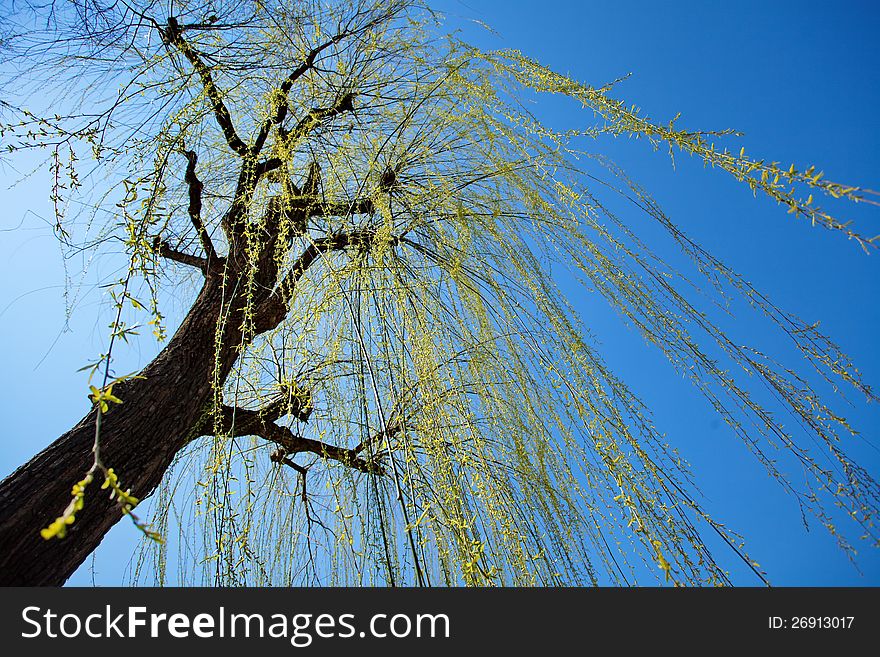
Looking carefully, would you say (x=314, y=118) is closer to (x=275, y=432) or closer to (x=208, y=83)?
(x=208, y=83)

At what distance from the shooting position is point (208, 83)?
1251 mm

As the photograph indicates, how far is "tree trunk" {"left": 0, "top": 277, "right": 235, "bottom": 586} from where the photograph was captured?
958 mm

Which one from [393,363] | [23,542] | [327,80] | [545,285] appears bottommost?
[23,542]

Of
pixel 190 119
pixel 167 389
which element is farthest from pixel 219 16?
pixel 167 389

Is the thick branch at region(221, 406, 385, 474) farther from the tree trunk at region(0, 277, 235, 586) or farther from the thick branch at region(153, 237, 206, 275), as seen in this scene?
the thick branch at region(153, 237, 206, 275)

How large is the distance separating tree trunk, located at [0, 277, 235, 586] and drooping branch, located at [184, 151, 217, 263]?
0.21 metres

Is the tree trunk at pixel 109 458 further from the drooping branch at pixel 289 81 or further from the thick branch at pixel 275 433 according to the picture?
the drooping branch at pixel 289 81

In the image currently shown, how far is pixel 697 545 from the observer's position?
68cm

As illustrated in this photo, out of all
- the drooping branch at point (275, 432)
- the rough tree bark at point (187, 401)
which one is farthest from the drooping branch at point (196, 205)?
the drooping branch at point (275, 432)

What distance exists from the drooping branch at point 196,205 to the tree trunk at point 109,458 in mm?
210

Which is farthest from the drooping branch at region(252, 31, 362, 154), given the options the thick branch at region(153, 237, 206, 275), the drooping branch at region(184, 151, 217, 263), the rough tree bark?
the thick branch at region(153, 237, 206, 275)

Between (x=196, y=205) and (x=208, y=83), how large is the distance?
413mm

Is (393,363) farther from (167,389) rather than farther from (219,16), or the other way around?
(219,16)
